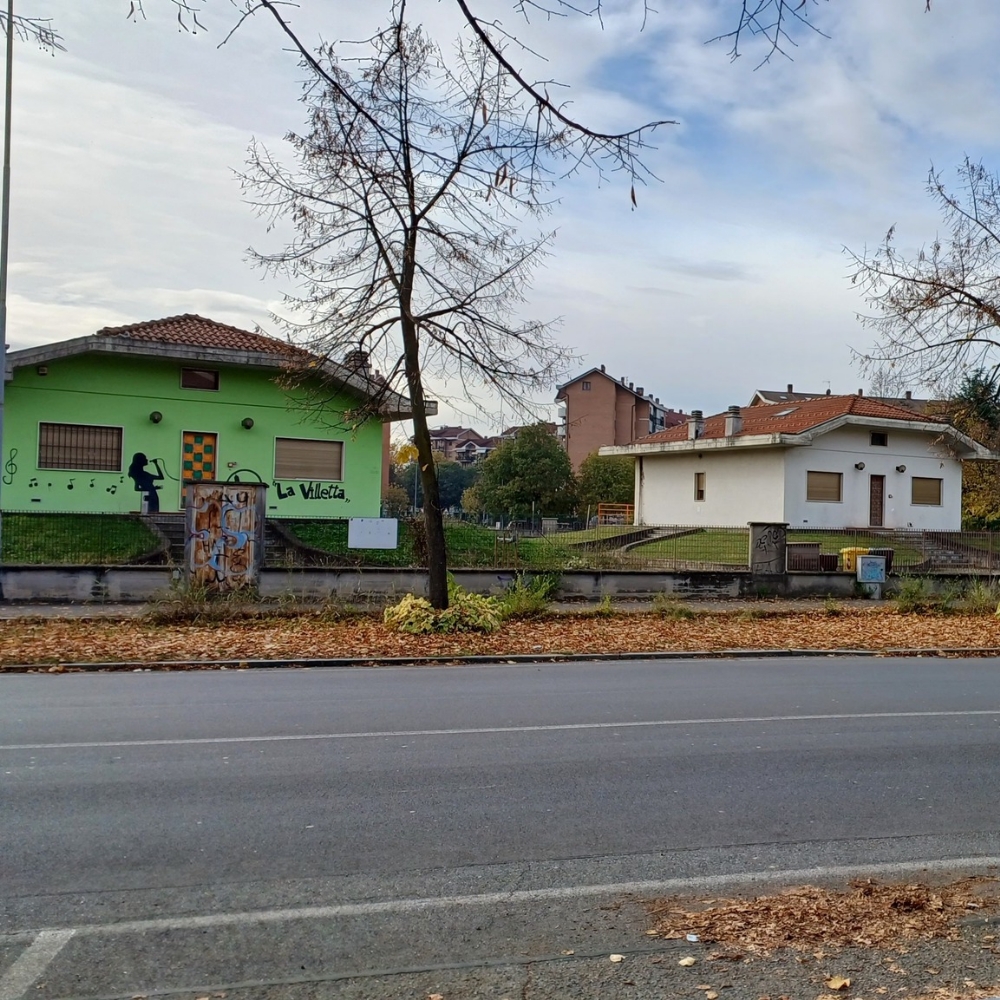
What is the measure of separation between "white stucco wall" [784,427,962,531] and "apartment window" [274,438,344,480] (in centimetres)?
1763

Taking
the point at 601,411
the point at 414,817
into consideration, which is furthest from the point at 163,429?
the point at 601,411

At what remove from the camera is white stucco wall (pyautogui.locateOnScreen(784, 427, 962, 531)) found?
1550 inches

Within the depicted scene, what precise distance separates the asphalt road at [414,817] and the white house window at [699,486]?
33096 millimetres

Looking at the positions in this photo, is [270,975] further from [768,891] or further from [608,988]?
[768,891]

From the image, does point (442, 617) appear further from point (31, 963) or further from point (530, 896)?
point (31, 963)

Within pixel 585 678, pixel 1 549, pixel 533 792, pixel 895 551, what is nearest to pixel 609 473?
pixel 895 551

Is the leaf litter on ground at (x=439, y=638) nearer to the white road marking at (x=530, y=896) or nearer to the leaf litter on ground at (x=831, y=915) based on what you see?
the white road marking at (x=530, y=896)

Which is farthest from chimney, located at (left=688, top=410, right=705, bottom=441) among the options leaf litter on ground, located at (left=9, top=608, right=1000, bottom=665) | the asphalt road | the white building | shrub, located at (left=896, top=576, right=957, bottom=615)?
the asphalt road

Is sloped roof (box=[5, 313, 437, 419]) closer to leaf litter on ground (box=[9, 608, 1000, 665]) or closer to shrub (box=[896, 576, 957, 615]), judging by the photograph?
leaf litter on ground (box=[9, 608, 1000, 665])

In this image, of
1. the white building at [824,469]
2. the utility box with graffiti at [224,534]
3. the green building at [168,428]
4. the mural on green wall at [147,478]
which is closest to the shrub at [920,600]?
the green building at [168,428]

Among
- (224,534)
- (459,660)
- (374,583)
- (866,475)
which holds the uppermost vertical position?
(866,475)

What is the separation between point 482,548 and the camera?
21.6m

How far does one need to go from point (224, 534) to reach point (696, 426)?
30096 mm

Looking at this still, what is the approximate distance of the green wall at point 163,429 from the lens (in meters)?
26.8
